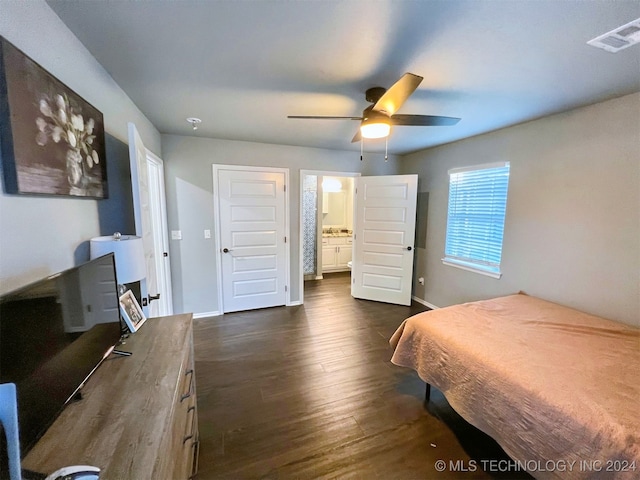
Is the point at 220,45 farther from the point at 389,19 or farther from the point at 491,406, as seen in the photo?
the point at 491,406

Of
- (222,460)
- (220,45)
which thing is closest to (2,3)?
(220,45)

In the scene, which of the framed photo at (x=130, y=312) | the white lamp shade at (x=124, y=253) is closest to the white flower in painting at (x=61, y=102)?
the white lamp shade at (x=124, y=253)

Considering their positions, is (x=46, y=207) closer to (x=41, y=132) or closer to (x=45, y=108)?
(x=41, y=132)

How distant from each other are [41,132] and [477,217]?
3823 mm

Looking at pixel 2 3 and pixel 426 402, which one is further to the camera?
pixel 426 402

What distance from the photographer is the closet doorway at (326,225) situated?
5.68 meters

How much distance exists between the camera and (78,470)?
65 cm

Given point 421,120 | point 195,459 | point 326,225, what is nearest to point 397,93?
point 421,120

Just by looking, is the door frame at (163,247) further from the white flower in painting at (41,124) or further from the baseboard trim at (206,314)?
the white flower in painting at (41,124)

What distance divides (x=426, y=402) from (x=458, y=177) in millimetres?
2787

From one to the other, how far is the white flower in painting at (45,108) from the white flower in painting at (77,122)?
0.57 ft

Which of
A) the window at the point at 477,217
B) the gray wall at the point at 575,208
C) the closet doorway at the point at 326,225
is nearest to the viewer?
the gray wall at the point at 575,208

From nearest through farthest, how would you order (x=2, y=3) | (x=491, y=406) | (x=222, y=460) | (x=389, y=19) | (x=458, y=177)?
(x=2, y=3) → (x=389, y=19) → (x=491, y=406) → (x=222, y=460) → (x=458, y=177)

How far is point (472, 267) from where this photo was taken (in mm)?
3311
